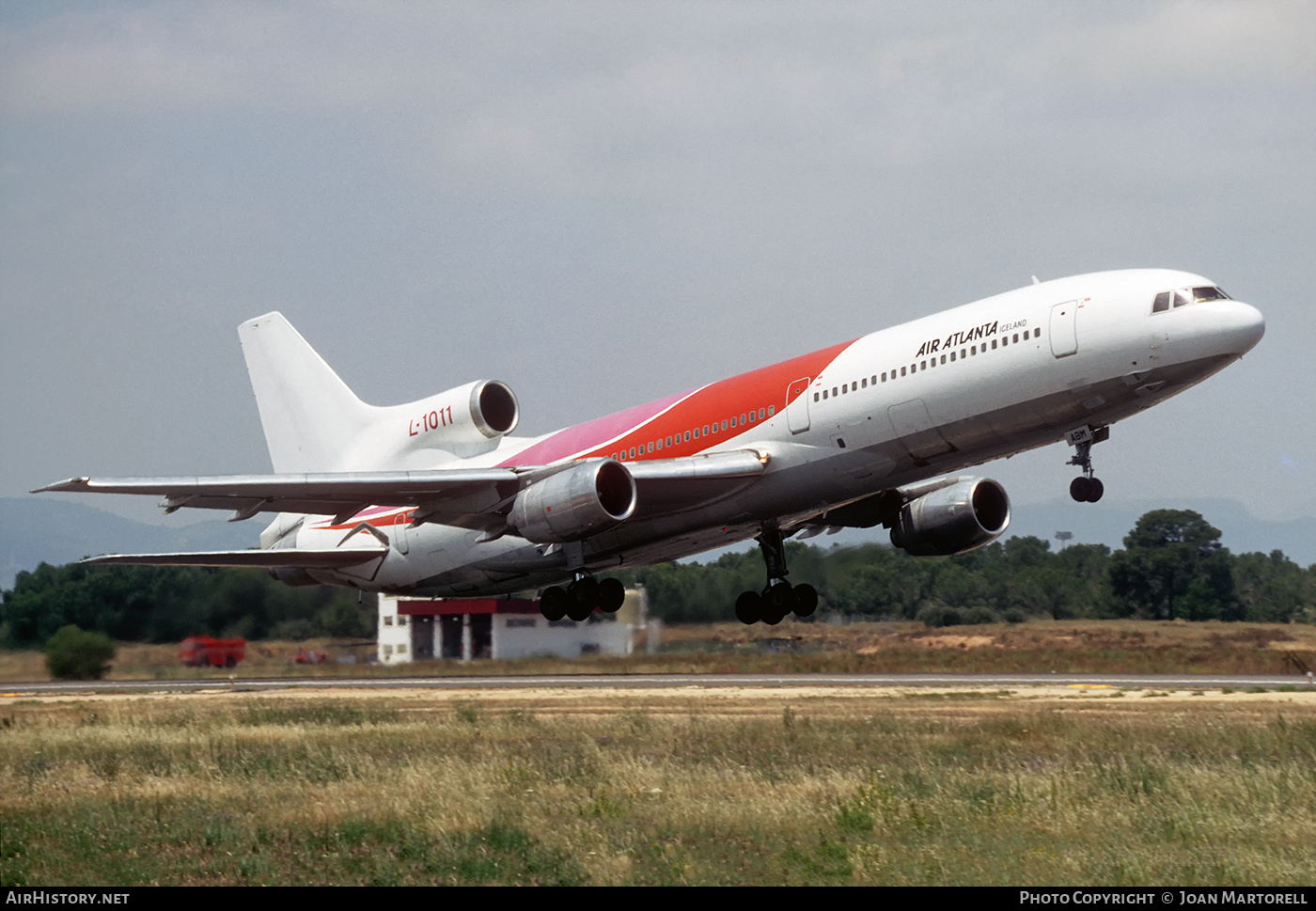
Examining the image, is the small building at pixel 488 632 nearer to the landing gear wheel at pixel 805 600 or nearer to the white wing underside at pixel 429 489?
the landing gear wheel at pixel 805 600

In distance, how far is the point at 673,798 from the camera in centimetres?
2361

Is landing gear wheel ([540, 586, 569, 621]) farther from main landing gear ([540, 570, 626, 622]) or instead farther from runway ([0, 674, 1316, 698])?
runway ([0, 674, 1316, 698])

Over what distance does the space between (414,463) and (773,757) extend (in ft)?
40.7

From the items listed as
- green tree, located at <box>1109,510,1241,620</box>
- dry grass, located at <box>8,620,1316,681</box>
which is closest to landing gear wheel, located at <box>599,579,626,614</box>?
dry grass, located at <box>8,620,1316,681</box>

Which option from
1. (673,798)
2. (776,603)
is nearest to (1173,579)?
(776,603)

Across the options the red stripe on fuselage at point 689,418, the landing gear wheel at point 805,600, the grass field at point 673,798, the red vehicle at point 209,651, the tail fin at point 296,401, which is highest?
the tail fin at point 296,401

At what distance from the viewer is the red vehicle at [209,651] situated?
53.7 metres

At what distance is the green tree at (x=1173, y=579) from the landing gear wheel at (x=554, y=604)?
177ft

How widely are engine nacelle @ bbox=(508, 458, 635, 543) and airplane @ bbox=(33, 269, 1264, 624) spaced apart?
1.6 inches

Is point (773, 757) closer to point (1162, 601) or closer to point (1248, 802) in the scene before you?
point (1248, 802)

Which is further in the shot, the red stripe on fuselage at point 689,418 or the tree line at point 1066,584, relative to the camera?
the tree line at point 1066,584

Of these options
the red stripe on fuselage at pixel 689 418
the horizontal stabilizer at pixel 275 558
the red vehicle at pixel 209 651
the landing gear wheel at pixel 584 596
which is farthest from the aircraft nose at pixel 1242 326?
the red vehicle at pixel 209 651

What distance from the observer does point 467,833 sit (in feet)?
66.7
